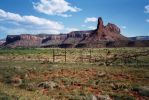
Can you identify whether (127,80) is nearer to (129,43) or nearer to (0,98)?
(0,98)

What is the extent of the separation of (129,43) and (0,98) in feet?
613

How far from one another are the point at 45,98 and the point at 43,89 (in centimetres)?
385

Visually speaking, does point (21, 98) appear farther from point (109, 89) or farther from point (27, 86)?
point (109, 89)

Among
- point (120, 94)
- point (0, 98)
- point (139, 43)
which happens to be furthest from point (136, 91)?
point (139, 43)

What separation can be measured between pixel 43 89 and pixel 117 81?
6.60 metres

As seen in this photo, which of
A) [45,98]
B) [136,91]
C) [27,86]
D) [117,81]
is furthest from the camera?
[117,81]

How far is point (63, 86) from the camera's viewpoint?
19.5 metres

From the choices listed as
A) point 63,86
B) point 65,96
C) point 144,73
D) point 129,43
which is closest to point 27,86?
point 63,86

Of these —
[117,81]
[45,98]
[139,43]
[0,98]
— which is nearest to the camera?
[0,98]

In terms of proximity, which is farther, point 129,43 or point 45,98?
point 129,43

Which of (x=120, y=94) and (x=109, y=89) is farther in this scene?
(x=109, y=89)

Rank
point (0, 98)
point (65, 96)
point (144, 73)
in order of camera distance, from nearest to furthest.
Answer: point (0, 98) → point (65, 96) → point (144, 73)

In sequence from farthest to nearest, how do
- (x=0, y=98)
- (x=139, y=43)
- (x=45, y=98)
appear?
(x=139, y=43), (x=45, y=98), (x=0, y=98)

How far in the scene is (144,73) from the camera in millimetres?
25578
